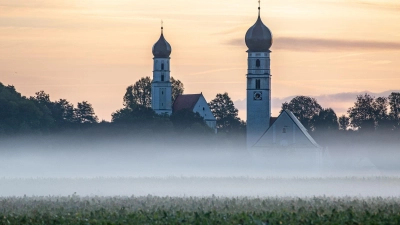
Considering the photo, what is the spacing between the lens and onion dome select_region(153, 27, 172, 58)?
18388cm

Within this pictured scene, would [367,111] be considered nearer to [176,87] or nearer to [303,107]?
[303,107]

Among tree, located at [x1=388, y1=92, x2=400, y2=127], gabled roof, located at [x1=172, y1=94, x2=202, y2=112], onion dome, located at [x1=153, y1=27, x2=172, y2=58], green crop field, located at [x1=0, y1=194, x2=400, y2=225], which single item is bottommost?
green crop field, located at [x1=0, y1=194, x2=400, y2=225]

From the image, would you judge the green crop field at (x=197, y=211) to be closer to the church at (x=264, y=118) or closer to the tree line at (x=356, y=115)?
the church at (x=264, y=118)

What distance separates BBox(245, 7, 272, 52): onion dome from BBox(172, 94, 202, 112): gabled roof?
37.6m

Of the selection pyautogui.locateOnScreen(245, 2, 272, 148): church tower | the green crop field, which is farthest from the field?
pyautogui.locateOnScreen(245, 2, 272, 148): church tower

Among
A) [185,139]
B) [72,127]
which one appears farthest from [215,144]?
[72,127]

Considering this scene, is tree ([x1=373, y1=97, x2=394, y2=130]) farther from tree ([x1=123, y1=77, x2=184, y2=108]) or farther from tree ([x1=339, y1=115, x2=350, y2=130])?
tree ([x1=123, y1=77, x2=184, y2=108])

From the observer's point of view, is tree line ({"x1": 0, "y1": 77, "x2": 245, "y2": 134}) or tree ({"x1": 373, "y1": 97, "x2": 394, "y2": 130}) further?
tree ({"x1": 373, "y1": 97, "x2": 394, "y2": 130})

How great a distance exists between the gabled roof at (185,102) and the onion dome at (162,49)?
275 inches

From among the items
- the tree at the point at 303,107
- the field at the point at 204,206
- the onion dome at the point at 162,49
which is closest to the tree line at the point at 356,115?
the tree at the point at 303,107

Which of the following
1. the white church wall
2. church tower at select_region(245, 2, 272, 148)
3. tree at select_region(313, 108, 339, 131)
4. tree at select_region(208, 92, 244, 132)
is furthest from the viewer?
tree at select_region(208, 92, 244, 132)

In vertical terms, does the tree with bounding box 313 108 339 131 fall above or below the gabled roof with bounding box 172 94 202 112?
below

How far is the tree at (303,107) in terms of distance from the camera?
164625 millimetres

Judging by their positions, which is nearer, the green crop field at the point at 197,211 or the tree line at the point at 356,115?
the green crop field at the point at 197,211
